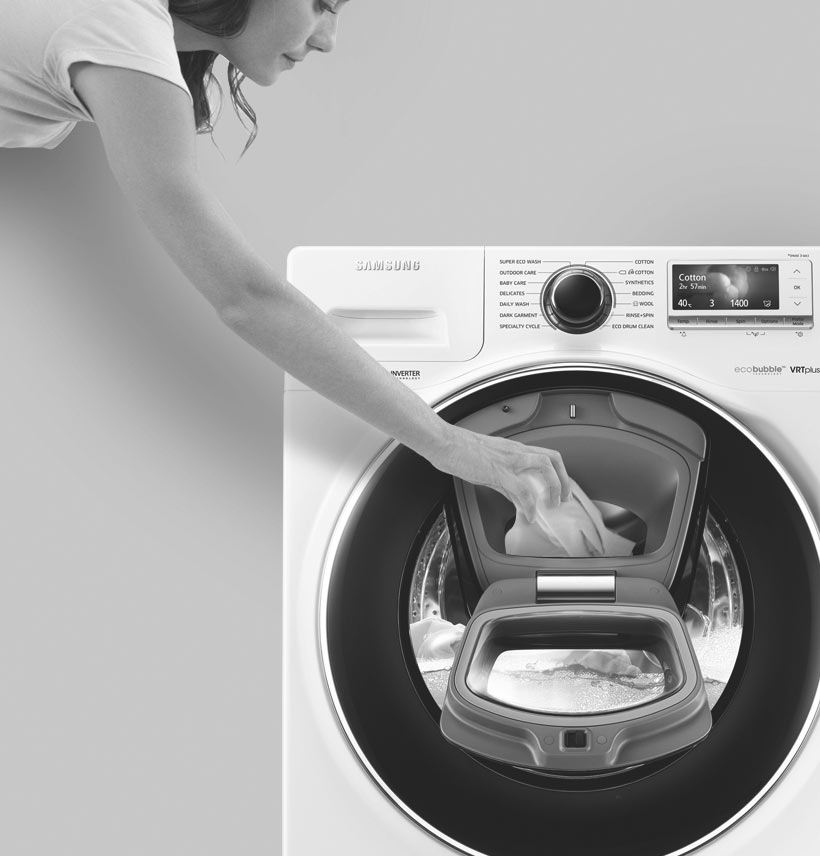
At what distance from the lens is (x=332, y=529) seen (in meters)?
0.97

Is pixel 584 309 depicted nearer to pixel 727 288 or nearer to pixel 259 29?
pixel 727 288

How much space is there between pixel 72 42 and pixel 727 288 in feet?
2.20

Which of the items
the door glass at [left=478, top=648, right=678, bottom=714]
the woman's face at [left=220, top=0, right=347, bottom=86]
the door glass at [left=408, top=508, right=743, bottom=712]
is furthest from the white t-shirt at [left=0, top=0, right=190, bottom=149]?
the door glass at [left=478, top=648, right=678, bottom=714]

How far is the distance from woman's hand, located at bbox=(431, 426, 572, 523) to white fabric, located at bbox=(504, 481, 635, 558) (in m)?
0.02

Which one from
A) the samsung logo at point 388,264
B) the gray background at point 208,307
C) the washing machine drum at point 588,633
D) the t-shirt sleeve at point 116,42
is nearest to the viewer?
the t-shirt sleeve at point 116,42

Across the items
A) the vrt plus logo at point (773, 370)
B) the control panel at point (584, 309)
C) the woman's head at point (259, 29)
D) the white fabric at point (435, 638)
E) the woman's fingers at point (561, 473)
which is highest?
the woman's head at point (259, 29)

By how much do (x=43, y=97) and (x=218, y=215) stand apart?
0.25 metres

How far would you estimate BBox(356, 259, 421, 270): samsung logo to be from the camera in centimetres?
100

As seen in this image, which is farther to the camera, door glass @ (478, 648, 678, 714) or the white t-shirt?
door glass @ (478, 648, 678, 714)

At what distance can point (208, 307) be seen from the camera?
4.61 ft

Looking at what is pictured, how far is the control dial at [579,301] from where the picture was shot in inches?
38.2

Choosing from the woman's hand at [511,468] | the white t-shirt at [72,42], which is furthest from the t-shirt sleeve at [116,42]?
the woman's hand at [511,468]

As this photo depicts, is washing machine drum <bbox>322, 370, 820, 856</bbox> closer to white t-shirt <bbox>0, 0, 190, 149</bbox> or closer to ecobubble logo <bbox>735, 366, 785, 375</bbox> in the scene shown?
ecobubble logo <bbox>735, 366, 785, 375</bbox>

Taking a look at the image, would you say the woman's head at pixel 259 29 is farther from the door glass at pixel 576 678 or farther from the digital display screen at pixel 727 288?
the door glass at pixel 576 678
